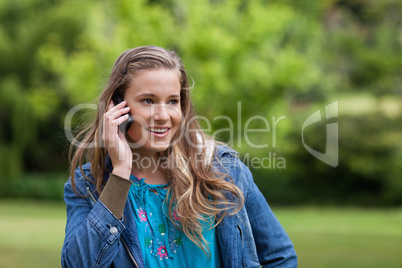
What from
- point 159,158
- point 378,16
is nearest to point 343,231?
point 159,158

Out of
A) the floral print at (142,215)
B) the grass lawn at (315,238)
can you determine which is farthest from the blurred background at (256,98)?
the floral print at (142,215)

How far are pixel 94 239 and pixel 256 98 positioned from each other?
1664 centimetres

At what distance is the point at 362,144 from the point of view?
23.2 m

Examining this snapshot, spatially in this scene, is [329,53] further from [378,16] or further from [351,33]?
[378,16]

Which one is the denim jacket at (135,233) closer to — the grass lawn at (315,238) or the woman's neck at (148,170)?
the woman's neck at (148,170)

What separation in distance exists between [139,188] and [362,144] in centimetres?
2194

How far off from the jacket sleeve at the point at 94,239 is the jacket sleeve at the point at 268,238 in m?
0.53

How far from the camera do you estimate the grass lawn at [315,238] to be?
10.3 meters

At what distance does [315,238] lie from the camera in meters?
13.4

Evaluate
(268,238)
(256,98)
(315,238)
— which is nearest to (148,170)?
(268,238)

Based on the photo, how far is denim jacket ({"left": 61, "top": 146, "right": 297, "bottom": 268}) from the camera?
208 centimetres

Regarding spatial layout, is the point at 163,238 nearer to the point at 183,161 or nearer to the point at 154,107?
the point at 183,161

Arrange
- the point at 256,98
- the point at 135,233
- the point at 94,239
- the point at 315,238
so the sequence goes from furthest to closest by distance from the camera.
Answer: the point at 256,98 < the point at 315,238 < the point at 135,233 < the point at 94,239

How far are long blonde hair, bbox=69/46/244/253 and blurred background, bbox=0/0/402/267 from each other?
23.6 feet
